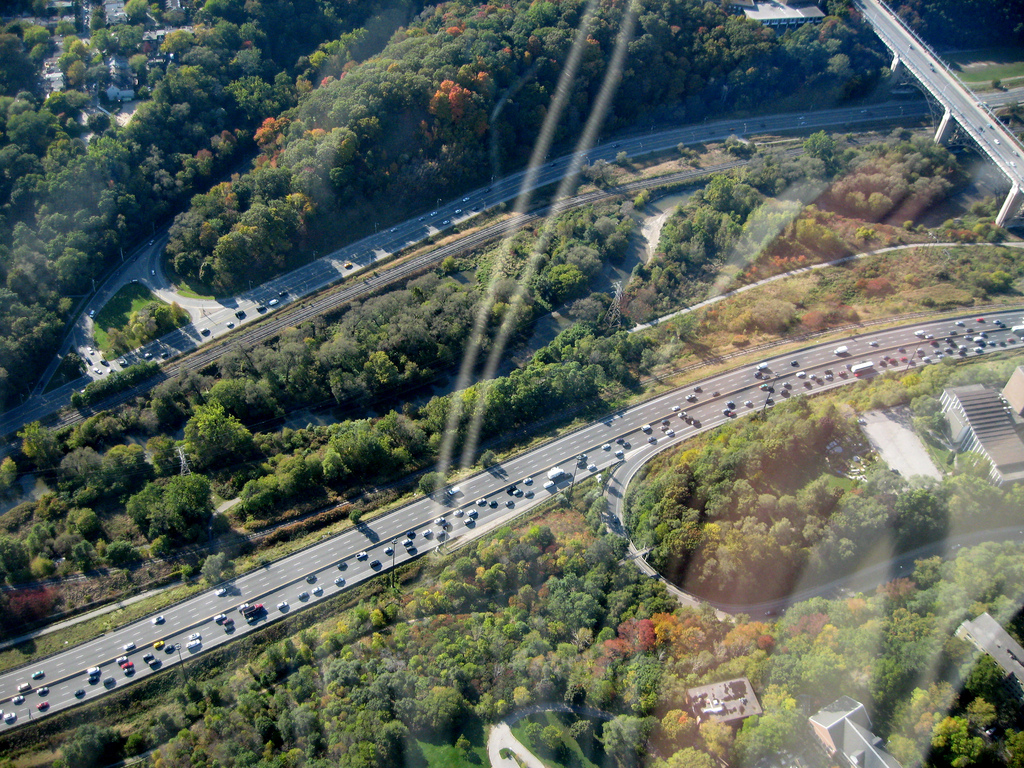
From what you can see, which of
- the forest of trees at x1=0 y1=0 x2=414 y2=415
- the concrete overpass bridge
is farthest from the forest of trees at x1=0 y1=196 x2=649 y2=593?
the concrete overpass bridge

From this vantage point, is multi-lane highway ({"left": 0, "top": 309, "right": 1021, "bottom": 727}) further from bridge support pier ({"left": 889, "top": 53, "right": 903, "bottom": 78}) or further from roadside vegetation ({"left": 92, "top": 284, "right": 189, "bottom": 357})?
bridge support pier ({"left": 889, "top": 53, "right": 903, "bottom": 78})

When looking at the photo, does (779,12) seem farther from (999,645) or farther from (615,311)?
(999,645)

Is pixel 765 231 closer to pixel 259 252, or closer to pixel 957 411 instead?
pixel 957 411

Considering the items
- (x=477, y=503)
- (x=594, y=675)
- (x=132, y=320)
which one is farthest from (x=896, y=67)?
(x=132, y=320)

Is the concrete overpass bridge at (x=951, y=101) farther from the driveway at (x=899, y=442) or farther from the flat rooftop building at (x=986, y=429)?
the driveway at (x=899, y=442)

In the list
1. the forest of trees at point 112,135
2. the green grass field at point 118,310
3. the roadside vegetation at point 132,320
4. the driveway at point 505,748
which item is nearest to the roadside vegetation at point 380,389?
the green grass field at point 118,310
